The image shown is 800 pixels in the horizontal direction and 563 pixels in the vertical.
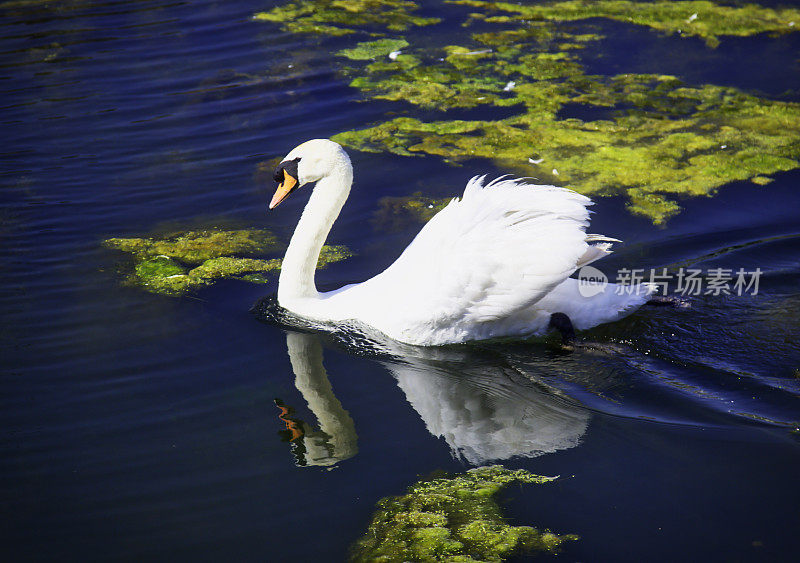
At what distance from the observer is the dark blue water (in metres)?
3.62

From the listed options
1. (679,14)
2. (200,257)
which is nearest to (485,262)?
(200,257)

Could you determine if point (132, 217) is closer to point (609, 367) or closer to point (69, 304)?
point (69, 304)

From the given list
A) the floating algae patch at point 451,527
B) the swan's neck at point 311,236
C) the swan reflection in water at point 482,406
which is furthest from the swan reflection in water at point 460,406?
the swan's neck at point 311,236

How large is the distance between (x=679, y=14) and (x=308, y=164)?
731cm

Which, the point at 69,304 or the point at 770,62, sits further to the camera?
the point at 770,62

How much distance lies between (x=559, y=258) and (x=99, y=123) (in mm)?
5782

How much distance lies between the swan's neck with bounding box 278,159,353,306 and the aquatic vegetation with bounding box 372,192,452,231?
1.15 metres

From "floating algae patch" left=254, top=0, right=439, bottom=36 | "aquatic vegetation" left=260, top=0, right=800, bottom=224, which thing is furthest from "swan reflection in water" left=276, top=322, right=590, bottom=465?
"floating algae patch" left=254, top=0, right=439, bottom=36

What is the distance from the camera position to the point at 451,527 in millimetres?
3562

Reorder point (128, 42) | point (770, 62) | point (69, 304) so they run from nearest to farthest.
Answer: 1. point (69, 304)
2. point (770, 62)
3. point (128, 42)

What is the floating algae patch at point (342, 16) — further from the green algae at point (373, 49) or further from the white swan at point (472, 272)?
the white swan at point (472, 272)

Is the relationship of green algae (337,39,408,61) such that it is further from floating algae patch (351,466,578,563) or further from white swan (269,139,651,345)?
floating algae patch (351,466,578,563)

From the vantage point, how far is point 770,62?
916 centimetres

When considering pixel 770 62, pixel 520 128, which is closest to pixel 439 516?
pixel 520 128
